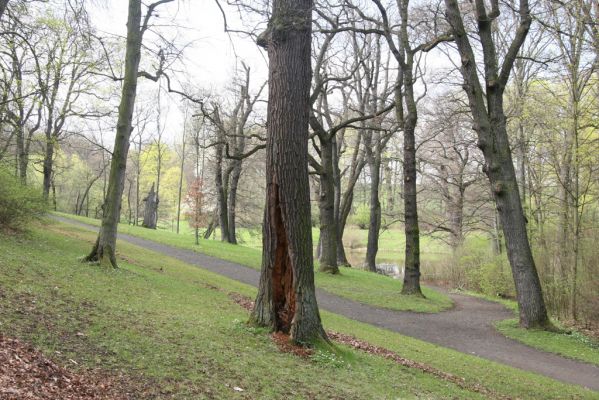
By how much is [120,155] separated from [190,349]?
7847 millimetres

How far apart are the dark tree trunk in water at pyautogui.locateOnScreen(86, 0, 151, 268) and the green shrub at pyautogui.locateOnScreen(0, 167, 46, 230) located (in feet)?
9.28

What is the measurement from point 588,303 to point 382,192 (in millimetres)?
34320

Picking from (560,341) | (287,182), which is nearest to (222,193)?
(560,341)

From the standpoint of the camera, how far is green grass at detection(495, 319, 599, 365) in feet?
34.9

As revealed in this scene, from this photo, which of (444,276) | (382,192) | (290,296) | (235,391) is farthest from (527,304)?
(382,192)

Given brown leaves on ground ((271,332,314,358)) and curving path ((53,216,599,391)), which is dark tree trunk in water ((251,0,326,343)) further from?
curving path ((53,216,599,391))

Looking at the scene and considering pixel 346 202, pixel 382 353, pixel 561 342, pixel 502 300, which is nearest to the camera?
A: pixel 382 353

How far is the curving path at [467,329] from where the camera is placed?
975cm

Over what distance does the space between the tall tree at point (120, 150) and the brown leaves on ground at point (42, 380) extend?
7725mm

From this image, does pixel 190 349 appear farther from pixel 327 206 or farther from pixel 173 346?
pixel 327 206

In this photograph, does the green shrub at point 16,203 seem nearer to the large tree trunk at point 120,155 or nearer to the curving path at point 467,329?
the large tree trunk at point 120,155

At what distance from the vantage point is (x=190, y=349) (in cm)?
556

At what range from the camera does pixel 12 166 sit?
49.6ft

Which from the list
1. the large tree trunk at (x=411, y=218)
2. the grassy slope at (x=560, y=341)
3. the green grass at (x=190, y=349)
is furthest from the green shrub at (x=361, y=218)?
the green grass at (x=190, y=349)
